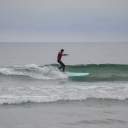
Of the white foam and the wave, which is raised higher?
the white foam

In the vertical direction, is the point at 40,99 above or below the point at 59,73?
below

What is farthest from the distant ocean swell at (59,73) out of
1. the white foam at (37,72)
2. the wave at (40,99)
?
the wave at (40,99)

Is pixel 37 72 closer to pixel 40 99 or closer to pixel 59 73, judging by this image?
pixel 59 73

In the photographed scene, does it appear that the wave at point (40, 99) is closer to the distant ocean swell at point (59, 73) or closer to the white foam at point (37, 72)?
the distant ocean swell at point (59, 73)

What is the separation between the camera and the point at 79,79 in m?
21.4

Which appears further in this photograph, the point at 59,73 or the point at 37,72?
the point at 37,72

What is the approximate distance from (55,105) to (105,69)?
14985mm

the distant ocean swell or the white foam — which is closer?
the white foam

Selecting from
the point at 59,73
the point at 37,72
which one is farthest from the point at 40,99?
the point at 37,72

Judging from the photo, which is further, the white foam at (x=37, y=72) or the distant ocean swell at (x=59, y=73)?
the distant ocean swell at (x=59, y=73)

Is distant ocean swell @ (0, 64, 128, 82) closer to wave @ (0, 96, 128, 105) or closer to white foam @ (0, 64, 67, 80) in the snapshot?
white foam @ (0, 64, 67, 80)

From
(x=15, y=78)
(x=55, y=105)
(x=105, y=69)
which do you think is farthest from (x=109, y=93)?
(x=105, y=69)

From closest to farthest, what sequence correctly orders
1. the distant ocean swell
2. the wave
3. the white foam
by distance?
the wave, the white foam, the distant ocean swell

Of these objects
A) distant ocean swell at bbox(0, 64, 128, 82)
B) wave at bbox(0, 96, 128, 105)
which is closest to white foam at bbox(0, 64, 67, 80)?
distant ocean swell at bbox(0, 64, 128, 82)
